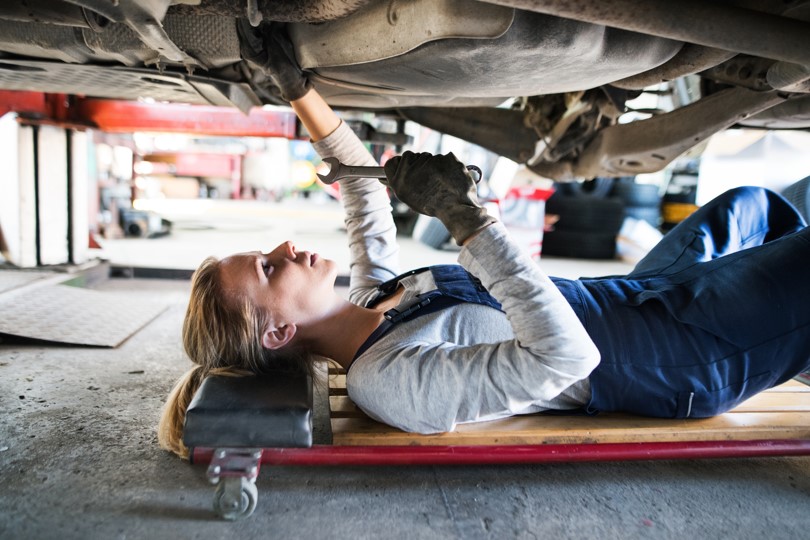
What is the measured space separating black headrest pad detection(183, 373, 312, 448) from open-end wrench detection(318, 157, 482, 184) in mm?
493

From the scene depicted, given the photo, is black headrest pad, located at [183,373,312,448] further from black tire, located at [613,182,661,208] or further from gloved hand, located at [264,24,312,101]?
black tire, located at [613,182,661,208]

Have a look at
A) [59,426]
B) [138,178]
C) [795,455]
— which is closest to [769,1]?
[795,455]

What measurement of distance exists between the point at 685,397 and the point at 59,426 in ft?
4.94

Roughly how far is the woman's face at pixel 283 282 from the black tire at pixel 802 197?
1510 mm

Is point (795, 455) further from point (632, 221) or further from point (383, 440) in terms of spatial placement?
point (632, 221)

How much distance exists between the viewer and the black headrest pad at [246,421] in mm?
1130

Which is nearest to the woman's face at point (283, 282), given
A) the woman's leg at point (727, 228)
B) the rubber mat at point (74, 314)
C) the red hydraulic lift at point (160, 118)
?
the woman's leg at point (727, 228)

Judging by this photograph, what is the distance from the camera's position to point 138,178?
5766mm

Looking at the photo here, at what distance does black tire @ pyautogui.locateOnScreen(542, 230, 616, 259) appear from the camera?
5.29 m

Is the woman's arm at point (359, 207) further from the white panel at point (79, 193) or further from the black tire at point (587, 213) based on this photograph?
the black tire at point (587, 213)

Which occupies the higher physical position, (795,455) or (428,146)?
(428,146)

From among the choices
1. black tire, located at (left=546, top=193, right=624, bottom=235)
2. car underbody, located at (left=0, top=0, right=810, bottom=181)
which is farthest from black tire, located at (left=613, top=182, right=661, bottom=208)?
car underbody, located at (left=0, top=0, right=810, bottom=181)

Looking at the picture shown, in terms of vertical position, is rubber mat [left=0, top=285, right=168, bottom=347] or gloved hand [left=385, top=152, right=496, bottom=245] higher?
gloved hand [left=385, top=152, right=496, bottom=245]

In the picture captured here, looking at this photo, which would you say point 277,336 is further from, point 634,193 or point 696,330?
point 634,193
